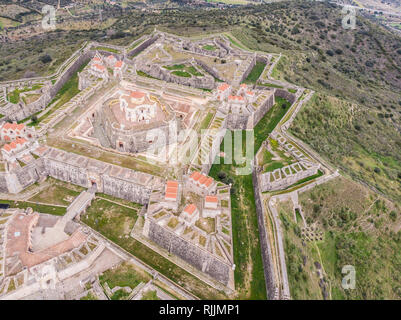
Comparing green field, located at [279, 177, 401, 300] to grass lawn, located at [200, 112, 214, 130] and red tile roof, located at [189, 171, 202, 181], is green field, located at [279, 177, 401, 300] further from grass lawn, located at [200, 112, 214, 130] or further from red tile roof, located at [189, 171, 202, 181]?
grass lawn, located at [200, 112, 214, 130]

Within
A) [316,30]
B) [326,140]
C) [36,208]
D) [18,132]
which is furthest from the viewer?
[316,30]

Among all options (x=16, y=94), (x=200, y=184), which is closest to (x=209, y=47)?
(x=16, y=94)

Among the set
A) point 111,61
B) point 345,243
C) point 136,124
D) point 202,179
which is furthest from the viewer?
point 111,61

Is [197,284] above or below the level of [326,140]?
below

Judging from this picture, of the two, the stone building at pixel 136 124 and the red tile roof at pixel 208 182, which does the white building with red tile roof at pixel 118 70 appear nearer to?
the stone building at pixel 136 124

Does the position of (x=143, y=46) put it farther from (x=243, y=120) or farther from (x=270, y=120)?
(x=270, y=120)

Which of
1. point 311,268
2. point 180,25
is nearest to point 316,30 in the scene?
point 180,25

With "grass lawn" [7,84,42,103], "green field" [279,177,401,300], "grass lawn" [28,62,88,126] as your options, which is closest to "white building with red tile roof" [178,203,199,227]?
"green field" [279,177,401,300]

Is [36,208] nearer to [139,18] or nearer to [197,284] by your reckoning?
[197,284]

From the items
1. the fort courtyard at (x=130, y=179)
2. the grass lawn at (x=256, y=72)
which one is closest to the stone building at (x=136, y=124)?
the fort courtyard at (x=130, y=179)
